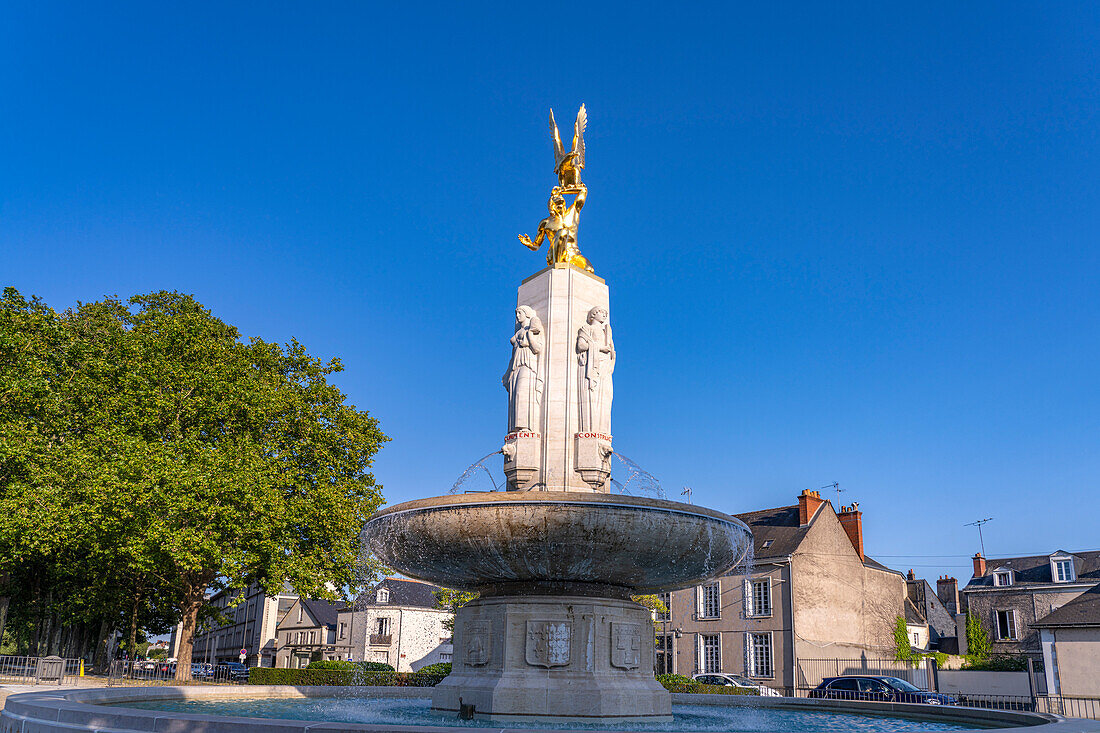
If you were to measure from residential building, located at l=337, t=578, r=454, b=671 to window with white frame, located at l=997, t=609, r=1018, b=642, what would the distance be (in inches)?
1232

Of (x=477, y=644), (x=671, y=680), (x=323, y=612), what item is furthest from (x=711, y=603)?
(x=477, y=644)

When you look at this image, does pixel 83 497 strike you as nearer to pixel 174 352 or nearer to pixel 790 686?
pixel 174 352

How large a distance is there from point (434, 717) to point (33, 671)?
19057mm

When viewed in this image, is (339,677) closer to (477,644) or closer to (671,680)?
(671,680)

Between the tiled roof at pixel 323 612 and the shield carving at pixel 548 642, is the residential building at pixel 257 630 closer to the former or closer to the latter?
the tiled roof at pixel 323 612

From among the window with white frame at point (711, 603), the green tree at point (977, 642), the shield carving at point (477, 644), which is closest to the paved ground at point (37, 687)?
the shield carving at point (477, 644)

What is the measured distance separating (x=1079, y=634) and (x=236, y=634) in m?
72.8

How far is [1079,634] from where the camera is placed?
28125 mm

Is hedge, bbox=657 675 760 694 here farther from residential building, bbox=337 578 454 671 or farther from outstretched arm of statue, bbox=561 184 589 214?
residential building, bbox=337 578 454 671

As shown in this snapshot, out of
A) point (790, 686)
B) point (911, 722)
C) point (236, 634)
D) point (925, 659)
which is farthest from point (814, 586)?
point (236, 634)

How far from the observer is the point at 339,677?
26.3 meters

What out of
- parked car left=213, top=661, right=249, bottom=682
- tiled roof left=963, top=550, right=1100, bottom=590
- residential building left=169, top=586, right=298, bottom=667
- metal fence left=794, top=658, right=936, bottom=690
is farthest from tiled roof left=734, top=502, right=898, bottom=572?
residential building left=169, top=586, right=298, bottom=667

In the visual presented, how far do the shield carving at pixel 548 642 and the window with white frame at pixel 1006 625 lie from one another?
43834 mm

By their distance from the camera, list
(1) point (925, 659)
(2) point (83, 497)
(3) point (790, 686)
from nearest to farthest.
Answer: (2) point (83, 497)
(3) point (790, 686)
(1) point (925, 659)
